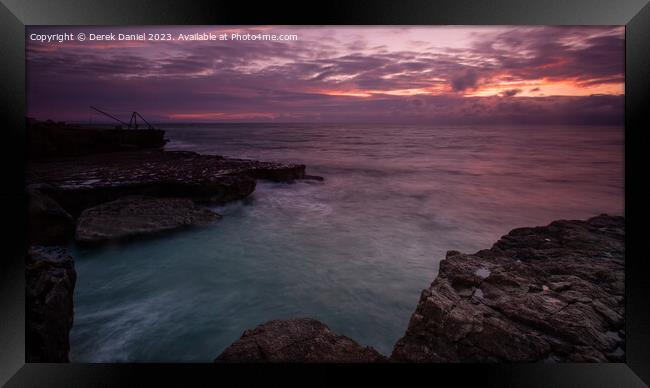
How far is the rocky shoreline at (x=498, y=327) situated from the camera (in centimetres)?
269

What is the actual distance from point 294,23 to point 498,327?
3.14 meters

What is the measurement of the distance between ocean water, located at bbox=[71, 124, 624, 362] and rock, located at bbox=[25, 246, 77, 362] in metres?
0.13

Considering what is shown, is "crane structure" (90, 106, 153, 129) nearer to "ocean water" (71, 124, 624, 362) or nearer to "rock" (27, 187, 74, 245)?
"ocean water" (71, 124, 624, 362)

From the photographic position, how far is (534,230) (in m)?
3.79

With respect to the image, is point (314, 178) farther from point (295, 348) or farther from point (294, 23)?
point (295, 348)

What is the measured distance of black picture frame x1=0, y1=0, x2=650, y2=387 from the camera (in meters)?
2.80

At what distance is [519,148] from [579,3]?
1483mm

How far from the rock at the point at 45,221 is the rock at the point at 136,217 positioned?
0.16m

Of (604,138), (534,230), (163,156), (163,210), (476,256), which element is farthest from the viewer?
(163,156)

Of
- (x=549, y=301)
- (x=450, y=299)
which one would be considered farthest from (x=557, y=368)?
(x=450, y=299)

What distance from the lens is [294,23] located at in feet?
9.55

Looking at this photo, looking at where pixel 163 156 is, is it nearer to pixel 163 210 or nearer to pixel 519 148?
pixel 163 210

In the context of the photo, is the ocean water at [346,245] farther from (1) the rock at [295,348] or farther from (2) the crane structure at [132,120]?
(2) the crane structure at [132,120]

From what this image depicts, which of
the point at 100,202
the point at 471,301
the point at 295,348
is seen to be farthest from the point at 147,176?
the point at 471,301
